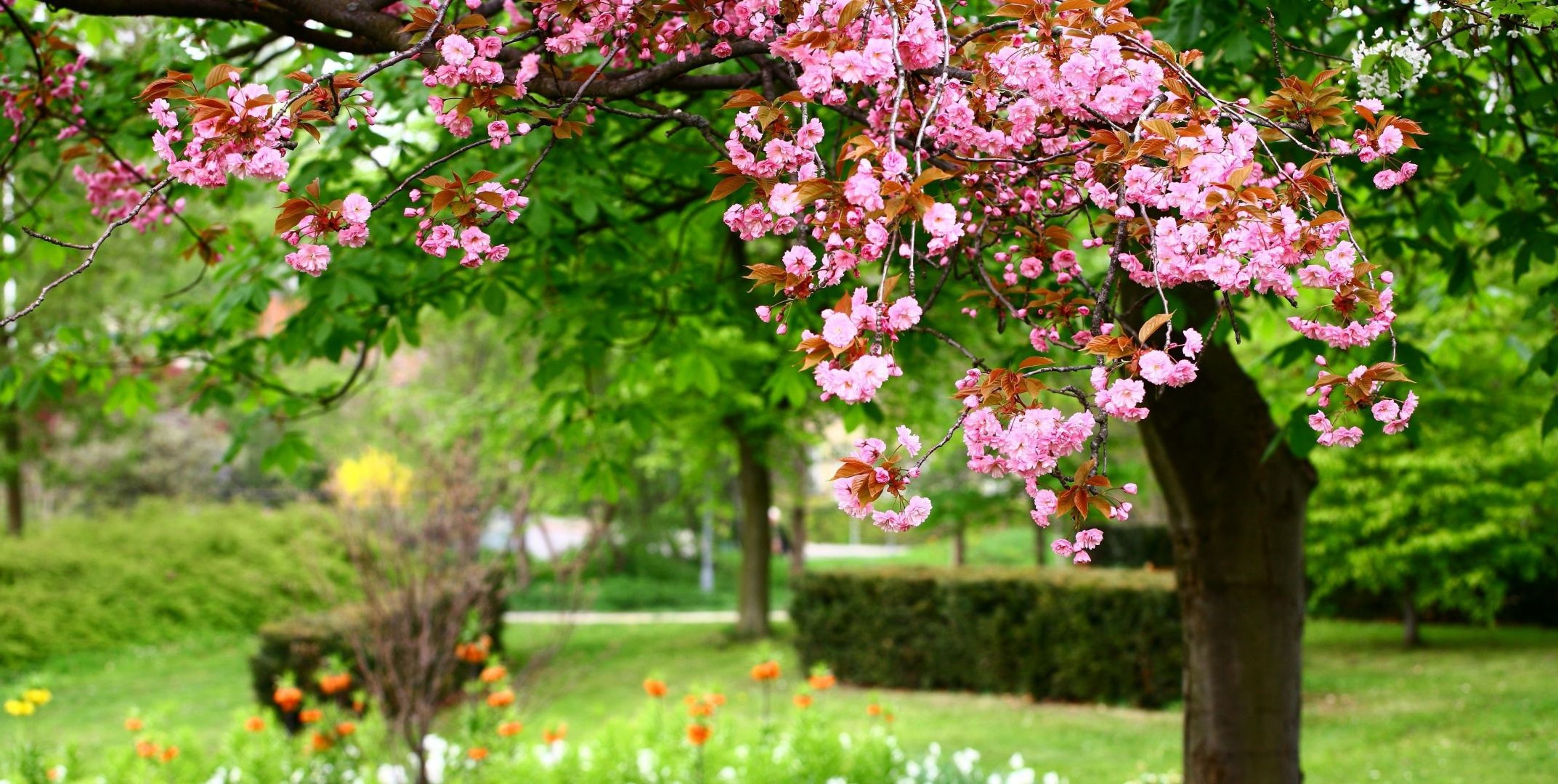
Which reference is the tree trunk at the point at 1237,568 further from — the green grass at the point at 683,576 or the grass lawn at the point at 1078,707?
the green grass at the point at 683,576

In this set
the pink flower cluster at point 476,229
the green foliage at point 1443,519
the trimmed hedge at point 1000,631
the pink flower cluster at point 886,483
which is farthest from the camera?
the green foliage at point 1443,519

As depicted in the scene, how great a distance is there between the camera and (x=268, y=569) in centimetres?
1677

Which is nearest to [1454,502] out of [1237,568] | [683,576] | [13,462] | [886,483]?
[1237,568]

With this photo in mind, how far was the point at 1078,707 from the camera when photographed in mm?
9969

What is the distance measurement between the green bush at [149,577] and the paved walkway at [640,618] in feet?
10.2

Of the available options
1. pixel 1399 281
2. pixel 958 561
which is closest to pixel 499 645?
pixel 1399 281

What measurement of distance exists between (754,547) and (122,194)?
451 inches

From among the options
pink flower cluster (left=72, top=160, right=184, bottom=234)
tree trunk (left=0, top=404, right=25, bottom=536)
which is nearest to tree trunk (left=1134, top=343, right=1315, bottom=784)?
pink flower cluster (left=72, top=160, right=184, bottom=234)

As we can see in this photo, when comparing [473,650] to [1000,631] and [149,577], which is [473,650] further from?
[149,577]

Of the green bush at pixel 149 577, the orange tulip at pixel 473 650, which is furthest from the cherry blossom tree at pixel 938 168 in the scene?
the green bush at pixel 149 577

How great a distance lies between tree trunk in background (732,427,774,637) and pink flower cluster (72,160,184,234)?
10673 millimetres

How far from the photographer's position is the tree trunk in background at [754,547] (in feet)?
47.9

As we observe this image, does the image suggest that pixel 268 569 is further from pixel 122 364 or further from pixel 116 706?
pixel 122 364

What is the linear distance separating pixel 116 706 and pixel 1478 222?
12.1 m
